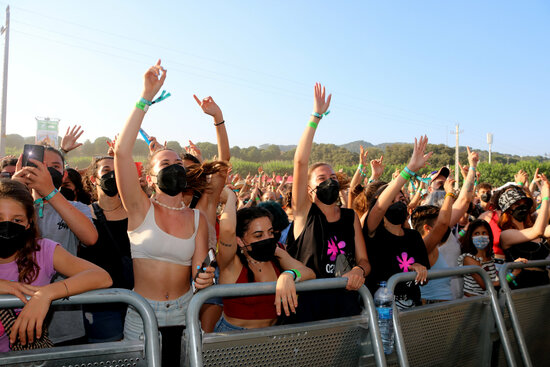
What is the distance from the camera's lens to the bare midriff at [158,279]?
291cm

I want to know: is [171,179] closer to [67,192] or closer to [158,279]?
[158,279]

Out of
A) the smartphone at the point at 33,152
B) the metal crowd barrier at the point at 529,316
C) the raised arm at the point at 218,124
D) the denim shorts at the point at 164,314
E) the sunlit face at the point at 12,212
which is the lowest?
the metal crowd barrier at the point at 529,316

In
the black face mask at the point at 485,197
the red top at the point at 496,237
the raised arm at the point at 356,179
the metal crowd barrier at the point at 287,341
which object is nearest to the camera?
the metal crowd barrier at the point at 287,341

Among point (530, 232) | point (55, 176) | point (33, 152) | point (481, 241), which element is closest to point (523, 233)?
point (530, 232)

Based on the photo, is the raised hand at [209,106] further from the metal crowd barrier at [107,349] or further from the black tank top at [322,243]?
the metal crowd barrier at [107,349]

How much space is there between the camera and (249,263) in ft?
10.8

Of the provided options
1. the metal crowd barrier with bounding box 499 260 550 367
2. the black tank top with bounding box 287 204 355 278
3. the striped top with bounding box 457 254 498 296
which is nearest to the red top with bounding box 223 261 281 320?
the black tank top with bounding box 287 204 355 278

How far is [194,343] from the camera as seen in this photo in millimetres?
2252

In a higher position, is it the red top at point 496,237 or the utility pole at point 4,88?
the utility pole at point 4,88

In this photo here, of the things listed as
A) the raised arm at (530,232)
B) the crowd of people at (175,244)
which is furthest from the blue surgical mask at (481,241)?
the crowd of people at (175,244)

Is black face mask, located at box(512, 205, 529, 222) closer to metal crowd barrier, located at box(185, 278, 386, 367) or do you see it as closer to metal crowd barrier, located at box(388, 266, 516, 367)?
metal crowd barrier, located at box(388, 266, 516, 367)

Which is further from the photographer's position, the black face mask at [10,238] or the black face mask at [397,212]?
the black face mask at [397,212]

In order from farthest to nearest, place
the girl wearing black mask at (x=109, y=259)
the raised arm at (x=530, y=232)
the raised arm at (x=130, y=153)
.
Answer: the raised arm at (x=530, y=232)
the girl wearing black mask at (x=109, y=259)
the raised arm at (x=130, y=153)

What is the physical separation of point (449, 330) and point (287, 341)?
60.9 inches
